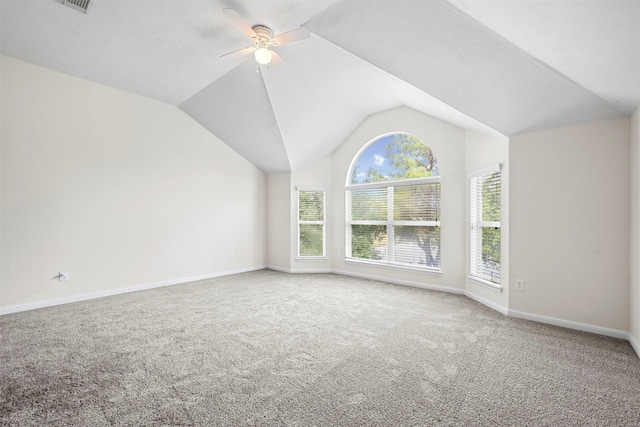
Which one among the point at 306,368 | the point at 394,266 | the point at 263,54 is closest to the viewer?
the point at 306,368

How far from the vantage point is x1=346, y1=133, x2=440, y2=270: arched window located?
4.77 metres

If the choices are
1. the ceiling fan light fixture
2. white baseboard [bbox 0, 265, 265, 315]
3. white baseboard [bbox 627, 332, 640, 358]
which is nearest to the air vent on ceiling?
the ceiling fan light fixture

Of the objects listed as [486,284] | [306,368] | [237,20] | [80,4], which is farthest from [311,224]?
[80,4]

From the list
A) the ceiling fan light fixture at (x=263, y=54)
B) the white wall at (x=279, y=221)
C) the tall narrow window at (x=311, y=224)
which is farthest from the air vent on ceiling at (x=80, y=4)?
the tall narrow window at (x=311, y=224)

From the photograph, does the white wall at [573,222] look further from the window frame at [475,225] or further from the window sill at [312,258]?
the window sill at [312,258]

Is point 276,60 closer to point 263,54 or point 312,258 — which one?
point 263,54

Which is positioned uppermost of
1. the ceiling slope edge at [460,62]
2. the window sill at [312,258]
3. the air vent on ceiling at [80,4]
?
the air vent on ceiling at [80,4]

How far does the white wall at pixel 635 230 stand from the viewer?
256 centimetres

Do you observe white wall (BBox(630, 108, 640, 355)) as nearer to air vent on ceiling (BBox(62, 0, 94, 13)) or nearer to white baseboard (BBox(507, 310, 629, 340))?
white baseboard (BBox(507, 310, 629, 340))

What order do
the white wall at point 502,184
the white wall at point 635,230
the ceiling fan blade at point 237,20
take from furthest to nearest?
the white wall at point 502,184, the white wall at point 635,230, the ceiling fan blade at point 237,20

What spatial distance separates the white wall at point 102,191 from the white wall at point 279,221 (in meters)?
0.76

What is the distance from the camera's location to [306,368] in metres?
2.25

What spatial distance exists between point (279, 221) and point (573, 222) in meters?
4.67

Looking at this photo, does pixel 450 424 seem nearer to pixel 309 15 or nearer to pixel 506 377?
pixel 506 377
